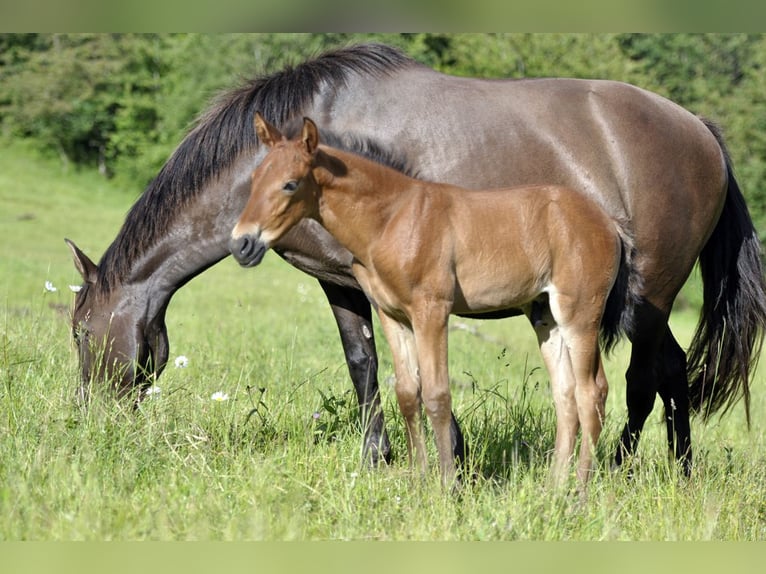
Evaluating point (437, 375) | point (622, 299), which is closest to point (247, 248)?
point (437, 375)

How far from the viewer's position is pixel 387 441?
199 inches

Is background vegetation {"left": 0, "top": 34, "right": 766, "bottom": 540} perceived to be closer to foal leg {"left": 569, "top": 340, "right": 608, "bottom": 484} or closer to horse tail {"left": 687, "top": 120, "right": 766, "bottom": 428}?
foal leg {"left": 569, "top": 340, "right": 608, "bottom": 484}

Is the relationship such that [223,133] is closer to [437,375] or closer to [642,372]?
[437,375]

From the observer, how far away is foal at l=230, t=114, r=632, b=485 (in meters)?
3.57

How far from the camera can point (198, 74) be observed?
97.4ft

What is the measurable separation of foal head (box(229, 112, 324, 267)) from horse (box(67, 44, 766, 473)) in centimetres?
101

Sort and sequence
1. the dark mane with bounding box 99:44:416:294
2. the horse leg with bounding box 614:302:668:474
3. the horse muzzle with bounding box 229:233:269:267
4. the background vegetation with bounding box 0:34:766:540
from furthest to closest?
the horse leg with bounding box 614:302:668:474 → the dark mane with bounding box 99:44:416:294 → the background vegetation with bounding box 0:34:766:540 → the horse muzzle with bounding box 229:233:269:267

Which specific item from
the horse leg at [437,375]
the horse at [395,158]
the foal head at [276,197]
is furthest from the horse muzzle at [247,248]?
the horse at [395,158]

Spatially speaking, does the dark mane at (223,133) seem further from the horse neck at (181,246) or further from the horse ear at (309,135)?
the horse ear at (309,135)

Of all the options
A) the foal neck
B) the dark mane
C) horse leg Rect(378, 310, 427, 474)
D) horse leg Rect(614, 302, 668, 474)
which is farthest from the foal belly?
horse leg Rect(614, 302, 668, 474)

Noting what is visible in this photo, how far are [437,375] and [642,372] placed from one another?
7.33ft

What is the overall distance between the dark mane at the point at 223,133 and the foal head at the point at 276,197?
1.19m

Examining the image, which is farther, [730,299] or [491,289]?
[730,299]

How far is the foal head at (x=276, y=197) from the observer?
346cm
